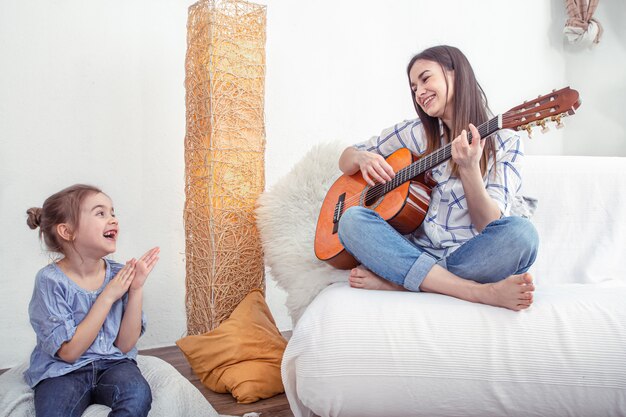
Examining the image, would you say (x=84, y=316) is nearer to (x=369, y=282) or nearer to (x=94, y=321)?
(x=94, y=321)

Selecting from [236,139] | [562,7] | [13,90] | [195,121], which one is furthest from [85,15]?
[562,7]

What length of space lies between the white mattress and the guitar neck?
1.37 feet

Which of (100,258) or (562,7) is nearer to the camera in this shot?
(100,258)

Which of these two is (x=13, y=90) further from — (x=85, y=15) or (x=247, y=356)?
(x=247, y=356)

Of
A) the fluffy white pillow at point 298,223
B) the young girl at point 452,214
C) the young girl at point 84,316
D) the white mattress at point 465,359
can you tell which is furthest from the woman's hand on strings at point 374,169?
the young girl at point 84,316

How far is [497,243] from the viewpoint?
1.30 meters

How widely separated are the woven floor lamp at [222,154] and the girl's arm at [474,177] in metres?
0.75

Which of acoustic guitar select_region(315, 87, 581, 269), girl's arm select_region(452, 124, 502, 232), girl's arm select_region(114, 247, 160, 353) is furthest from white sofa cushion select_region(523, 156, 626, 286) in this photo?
girl's arm select_region(114, 247, 160, 353)

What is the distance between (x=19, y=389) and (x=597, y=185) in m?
1.77

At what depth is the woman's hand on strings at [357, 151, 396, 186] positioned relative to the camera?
5.18 feet

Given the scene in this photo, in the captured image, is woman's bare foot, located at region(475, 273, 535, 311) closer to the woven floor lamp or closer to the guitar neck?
the guitar neck

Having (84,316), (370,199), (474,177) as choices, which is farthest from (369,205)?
(84,316)

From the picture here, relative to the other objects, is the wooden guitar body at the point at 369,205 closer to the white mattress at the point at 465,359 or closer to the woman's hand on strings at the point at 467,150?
the woman's hand on strings at the point at 467,150

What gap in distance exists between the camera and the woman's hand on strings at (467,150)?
136cm
